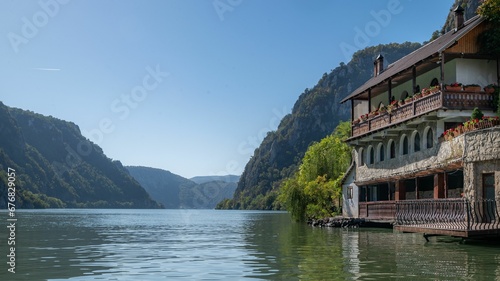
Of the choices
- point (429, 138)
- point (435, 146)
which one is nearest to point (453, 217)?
point (435, 146)

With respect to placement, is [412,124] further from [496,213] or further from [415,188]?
[496,213]

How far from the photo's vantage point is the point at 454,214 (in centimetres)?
2636

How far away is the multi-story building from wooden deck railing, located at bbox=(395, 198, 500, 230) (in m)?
0.04

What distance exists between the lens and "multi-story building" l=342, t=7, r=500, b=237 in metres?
26.0

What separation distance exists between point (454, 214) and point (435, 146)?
789 cm

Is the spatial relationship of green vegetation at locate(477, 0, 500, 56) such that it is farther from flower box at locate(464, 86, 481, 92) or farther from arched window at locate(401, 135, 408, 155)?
arched window at locate(401, 135, 408, 155)

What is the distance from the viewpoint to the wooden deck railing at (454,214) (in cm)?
2410

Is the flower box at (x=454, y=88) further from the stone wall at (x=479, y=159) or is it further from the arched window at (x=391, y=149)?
the arched window at (x=391, y=149)

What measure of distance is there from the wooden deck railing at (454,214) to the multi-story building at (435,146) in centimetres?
4

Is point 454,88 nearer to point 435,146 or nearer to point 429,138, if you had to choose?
point 435,146

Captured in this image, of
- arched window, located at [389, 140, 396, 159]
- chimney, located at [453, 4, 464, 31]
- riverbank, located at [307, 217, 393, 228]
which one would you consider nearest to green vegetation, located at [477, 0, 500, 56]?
chimney, located at [453, 4, 464, 31]

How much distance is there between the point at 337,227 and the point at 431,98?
1363 centimetres

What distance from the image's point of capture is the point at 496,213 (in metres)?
24.5

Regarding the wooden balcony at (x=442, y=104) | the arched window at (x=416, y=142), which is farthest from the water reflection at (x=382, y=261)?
the arched window at (x=416, y=142)
